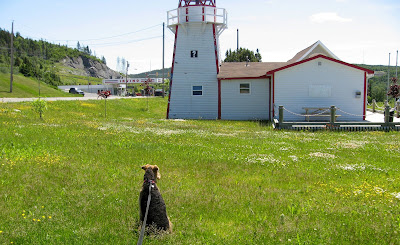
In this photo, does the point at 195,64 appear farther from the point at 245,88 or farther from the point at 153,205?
the point at 153,205

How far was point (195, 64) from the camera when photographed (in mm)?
32906

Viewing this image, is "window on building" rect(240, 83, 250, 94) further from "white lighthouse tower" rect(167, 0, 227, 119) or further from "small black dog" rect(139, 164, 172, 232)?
"small black dog" rect(139, 164, 172, 232)

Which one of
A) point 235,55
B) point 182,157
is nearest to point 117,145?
point 182,157

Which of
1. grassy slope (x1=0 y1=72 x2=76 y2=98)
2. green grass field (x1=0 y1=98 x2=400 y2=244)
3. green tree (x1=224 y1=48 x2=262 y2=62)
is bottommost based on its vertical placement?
green grass field (x1=0 y1=98 x2=400 y2=244)

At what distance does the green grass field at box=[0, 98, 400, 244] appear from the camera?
645cm

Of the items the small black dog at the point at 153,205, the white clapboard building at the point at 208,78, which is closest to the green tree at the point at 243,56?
the white clapboard building at the point at 208,78

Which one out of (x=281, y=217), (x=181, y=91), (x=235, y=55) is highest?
(x=235, y=55)

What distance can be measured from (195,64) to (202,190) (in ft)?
81.7

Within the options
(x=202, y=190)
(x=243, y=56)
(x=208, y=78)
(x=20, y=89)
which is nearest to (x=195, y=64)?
(x=208, y=78)

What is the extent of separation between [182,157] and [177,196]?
4.32 meters

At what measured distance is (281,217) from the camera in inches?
281

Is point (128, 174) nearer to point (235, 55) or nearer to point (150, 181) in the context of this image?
point (150, 181)

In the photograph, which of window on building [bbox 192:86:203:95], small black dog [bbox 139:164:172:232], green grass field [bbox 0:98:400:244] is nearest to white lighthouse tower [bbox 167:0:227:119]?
window on building [bbox 192:86:203:95]

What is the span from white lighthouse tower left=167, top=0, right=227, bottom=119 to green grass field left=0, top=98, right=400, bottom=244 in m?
17.1
